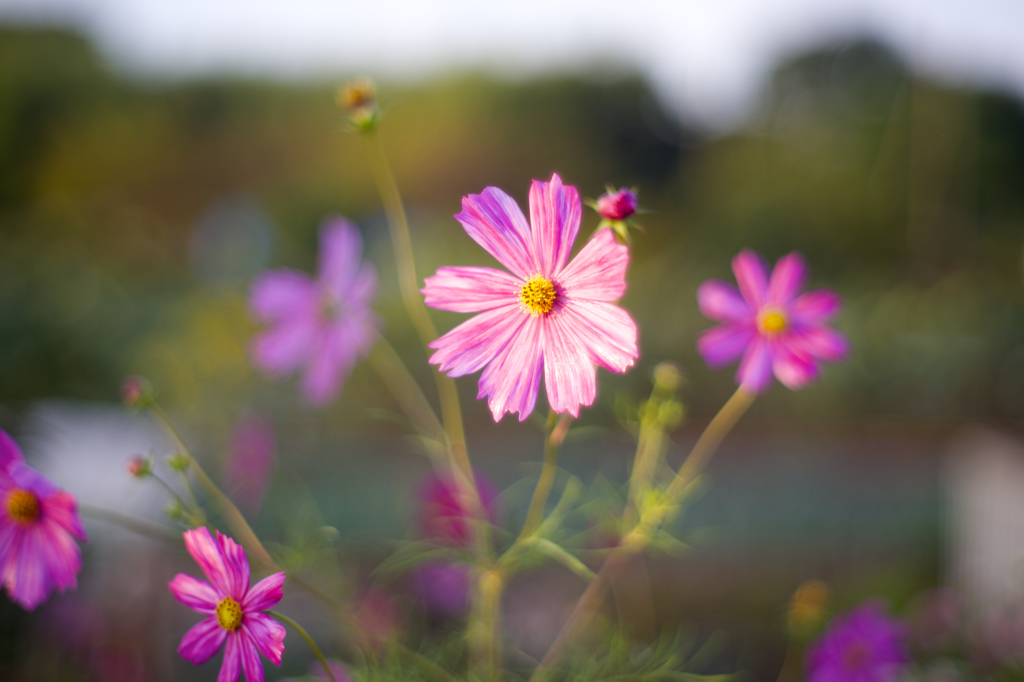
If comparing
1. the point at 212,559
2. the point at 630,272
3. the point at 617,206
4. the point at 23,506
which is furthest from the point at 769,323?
the point at 630,272

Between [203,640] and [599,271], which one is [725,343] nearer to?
[599,271]

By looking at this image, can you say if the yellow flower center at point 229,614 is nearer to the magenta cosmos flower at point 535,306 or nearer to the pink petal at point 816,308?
the magenta cosmos flower at point 535,306

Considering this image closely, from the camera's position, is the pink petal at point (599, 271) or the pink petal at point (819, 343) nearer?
the pink petal at point (599, 271)

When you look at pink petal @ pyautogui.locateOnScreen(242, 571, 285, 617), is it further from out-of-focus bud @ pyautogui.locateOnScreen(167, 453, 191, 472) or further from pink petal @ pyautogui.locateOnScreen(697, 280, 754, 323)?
pink petal @ pyautogui.locateOnScreen(697, 280, 754, 323)

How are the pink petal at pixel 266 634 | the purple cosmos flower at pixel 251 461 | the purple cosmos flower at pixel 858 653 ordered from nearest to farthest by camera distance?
the pink petal at pixel 266 634
the purple cosmos flower at pixel 858 653
the purple cosmos flower at pixel 251 461

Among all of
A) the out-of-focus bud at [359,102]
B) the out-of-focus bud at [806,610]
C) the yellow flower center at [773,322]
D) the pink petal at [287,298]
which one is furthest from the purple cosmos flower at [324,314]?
the out-of-focus bud at [806,610]

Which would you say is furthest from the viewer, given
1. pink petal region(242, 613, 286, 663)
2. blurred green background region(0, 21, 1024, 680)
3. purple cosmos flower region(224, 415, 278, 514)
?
blurred green background region(0, 21, 1024, 680)

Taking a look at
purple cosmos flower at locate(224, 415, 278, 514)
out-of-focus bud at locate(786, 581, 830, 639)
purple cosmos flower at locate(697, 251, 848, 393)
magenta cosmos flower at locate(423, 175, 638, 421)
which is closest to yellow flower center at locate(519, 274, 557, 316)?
magenta cosmos flower at locate(423, 175, 638, 421)

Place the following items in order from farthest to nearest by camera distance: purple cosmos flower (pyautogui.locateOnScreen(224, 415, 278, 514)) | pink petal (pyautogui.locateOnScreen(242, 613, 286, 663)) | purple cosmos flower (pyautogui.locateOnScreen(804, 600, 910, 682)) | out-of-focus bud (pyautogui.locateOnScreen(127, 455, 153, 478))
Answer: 1. purple cosmos flower (pyautogui.locateOnScreen(224, 415, 278, 514))
2. purple cosmos flower (pyautogui.locateOnScreen(804, 600, 910, 682))
3. out-of-focus bud (pyautogui.locateOnScreen(127, 455, 153, 478))
4. pink petal (pyautogui.locateOnScreen(242, 613, 286, 663))
